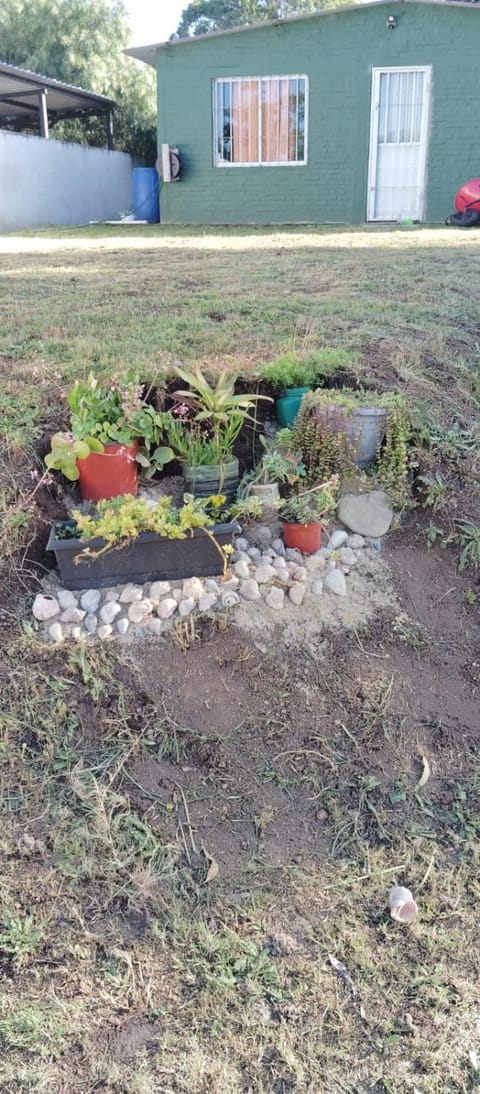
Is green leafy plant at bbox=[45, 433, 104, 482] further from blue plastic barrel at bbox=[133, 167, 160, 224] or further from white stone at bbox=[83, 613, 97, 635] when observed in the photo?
blue plastic barrel at bbox=[133, 167, 160, 224]

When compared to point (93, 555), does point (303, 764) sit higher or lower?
lower

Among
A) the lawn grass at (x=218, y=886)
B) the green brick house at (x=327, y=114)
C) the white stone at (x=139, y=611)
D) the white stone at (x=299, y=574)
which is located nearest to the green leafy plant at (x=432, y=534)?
the lawn grass at (x=218, y=886)

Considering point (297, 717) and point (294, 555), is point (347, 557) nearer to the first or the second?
point (294, 555)

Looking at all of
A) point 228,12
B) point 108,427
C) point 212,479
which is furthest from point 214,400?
point 228,12

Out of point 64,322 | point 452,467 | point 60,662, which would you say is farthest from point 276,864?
point 64,322

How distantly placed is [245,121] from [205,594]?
10.2 metres

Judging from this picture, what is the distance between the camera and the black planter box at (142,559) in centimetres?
266

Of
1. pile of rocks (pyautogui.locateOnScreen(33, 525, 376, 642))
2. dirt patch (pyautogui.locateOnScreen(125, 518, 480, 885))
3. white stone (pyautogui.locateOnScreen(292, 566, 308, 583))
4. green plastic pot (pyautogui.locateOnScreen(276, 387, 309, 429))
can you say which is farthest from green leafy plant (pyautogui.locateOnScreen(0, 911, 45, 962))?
green plastic pot (pyautogui.locateOnScreen(276, 387, 309, 429))

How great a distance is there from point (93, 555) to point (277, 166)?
999 centimetres

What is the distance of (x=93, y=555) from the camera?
8.65 feet

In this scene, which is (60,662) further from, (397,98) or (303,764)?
(397,98)

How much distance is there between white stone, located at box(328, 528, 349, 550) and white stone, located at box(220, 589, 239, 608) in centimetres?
49

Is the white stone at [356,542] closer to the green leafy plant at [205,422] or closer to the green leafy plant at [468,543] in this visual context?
the green leafy plant at [468,543]

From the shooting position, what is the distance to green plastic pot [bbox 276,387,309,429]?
3.31 meters
